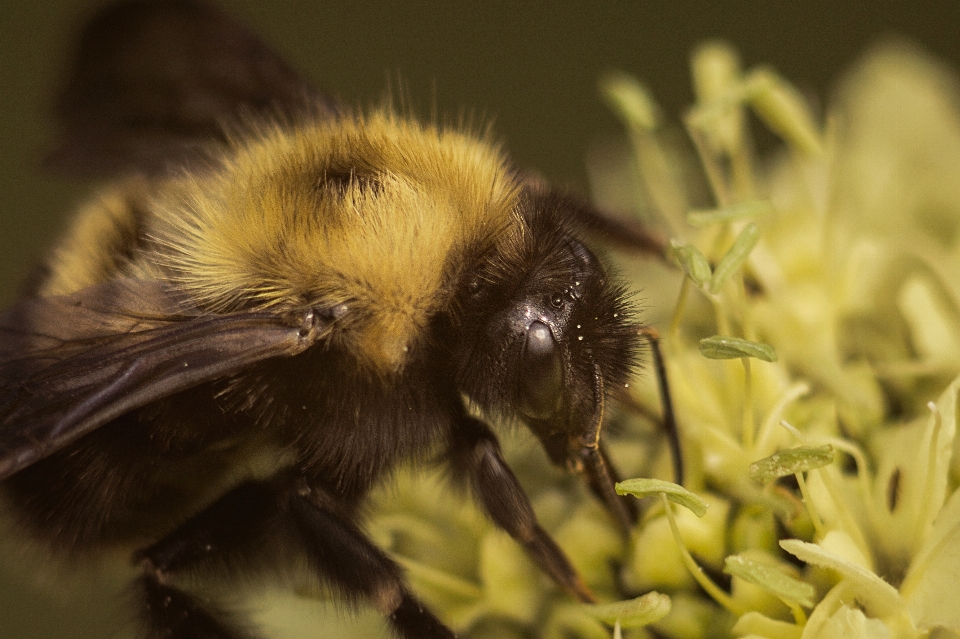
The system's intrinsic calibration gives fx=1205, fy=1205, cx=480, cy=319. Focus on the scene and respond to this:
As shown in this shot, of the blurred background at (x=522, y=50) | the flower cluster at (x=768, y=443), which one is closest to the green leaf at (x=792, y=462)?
the flower cluster at (x=768, y=443)

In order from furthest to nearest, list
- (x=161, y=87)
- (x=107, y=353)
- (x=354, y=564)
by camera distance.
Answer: (x=161, y=87) < (x=354, y=564) < (x=107, y=353)

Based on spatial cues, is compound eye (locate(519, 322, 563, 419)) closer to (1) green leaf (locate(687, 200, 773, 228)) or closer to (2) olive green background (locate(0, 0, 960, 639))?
(1) green leaf (locate(687, 200, 773, 228))

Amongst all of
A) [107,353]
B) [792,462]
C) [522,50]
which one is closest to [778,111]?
[792,462]

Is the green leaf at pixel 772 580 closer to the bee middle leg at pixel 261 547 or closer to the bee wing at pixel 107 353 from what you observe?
the bee middle leg at pixel 261 547

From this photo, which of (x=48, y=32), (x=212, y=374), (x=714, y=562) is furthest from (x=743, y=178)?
(x=48, y=32)

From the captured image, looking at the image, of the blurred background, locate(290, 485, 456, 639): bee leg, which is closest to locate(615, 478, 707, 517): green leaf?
locate(290, 485, 456, 639): bee leg

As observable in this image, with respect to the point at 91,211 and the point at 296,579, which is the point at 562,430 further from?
the point at 91,211

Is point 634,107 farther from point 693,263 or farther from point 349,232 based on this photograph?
point 349,232
